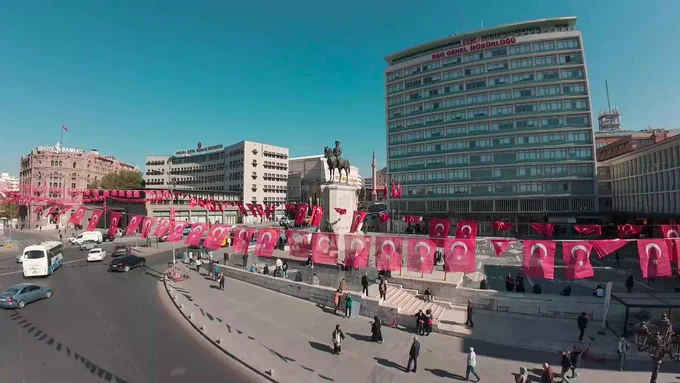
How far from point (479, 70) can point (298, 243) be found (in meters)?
61.8

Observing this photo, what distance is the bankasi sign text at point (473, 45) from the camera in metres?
63.2

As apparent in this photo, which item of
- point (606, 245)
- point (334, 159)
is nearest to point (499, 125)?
point (334, 159)

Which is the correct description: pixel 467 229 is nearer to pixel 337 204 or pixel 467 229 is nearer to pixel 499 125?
pixel 337 204

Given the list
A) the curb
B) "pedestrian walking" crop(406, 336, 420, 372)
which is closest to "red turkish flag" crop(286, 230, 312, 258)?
the curb

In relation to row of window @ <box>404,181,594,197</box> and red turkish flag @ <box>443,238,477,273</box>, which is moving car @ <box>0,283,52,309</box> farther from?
row of window @ <box>404,181,594,197</box>

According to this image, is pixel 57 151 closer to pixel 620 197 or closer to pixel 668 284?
pixel 668 284

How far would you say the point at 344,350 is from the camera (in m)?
14.8

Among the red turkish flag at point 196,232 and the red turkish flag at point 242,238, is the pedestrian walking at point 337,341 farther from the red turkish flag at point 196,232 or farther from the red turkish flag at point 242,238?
the red turkish flag at point 196,232

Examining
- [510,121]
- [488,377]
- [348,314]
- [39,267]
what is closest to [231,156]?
[39,267]

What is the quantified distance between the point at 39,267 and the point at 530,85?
79304 millimetres

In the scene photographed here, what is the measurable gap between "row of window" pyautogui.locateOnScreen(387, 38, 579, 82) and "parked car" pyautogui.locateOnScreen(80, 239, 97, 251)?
69.9 metres

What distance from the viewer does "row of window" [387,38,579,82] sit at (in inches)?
2402

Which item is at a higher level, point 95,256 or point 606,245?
point 606,245

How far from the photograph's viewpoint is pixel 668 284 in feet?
81.6
